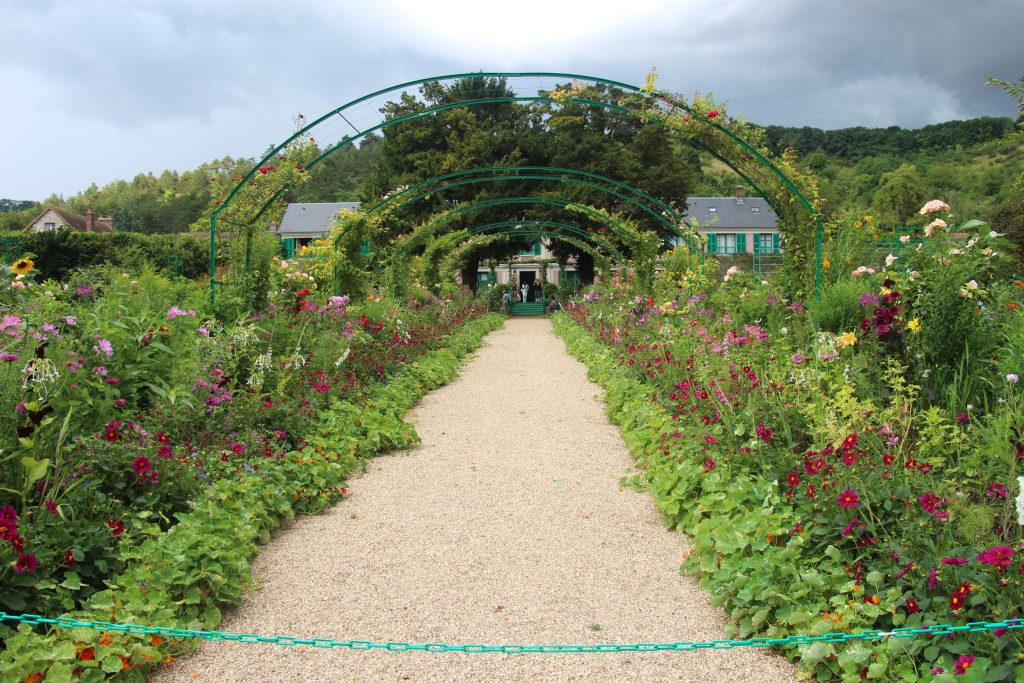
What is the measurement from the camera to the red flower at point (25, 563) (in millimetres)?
2424

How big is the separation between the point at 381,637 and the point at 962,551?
6.43 feet

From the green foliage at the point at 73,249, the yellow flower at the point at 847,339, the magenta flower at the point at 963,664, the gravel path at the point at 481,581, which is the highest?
the green foliage at the point at 73,249

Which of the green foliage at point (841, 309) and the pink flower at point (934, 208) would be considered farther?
the pink flower at point (934, 208)

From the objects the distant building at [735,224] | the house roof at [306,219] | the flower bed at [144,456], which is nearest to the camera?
the flower bed at [144,456]

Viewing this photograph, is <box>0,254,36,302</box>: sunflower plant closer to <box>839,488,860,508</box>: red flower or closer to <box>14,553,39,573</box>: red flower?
<box>14,553,39,573</box>: red flower

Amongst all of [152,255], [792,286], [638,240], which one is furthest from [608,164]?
[792,286]

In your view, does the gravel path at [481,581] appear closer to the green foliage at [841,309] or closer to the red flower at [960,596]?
the red flower at [960,596]

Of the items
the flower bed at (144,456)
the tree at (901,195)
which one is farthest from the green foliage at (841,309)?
the tree at (901,195)

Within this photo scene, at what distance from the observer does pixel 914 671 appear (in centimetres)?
225

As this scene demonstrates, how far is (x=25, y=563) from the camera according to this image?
2438mm

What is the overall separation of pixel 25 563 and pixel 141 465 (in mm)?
828

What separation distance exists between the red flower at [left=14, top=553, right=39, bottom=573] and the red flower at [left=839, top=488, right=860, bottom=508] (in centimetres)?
270

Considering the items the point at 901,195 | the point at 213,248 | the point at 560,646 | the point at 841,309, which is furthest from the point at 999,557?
the point at 901,195

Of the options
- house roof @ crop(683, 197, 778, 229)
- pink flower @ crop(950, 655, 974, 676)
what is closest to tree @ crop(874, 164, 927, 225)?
Answer: house roof @ crop(683, 197, 778, 229)
